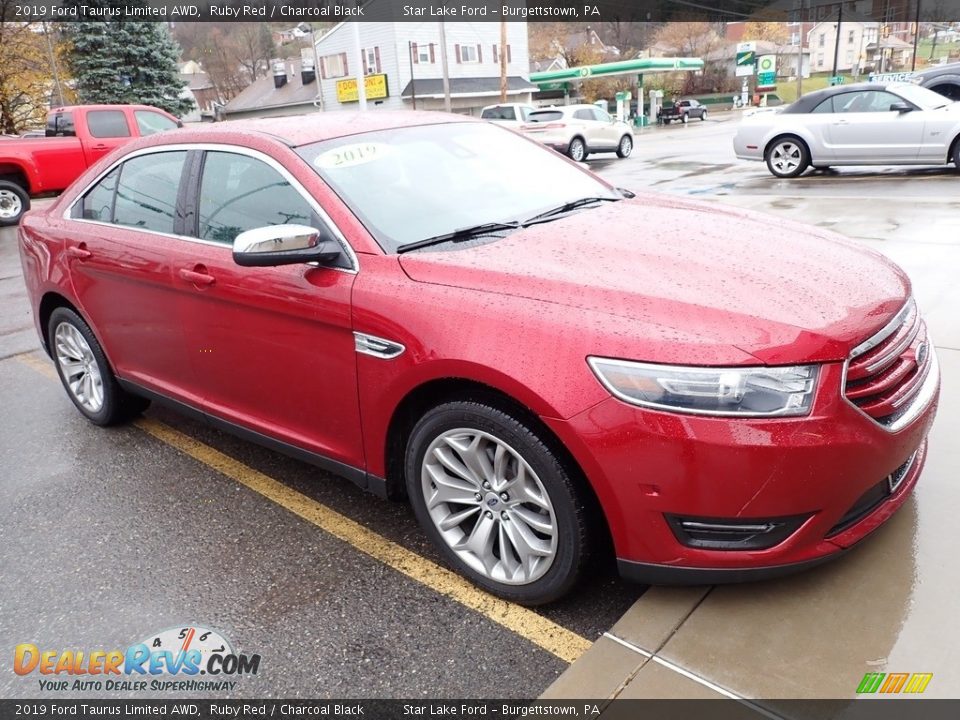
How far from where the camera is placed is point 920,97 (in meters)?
11.9

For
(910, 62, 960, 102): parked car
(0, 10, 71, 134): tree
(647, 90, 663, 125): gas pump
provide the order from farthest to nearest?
1. (647, 90, 663, 125): gas pump
2. (0, 10, 71, 134): tree
3. (910, 62, 960, 102): parked car

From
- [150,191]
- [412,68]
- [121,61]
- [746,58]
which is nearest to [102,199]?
[150,191]

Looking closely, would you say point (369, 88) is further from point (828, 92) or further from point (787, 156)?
point (828, 92)

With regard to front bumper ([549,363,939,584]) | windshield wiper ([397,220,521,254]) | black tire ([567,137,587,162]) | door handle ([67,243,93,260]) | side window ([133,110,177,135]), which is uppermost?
side window ([133,110,177,135])

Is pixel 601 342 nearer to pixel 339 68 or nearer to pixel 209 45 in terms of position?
pixel 339 68

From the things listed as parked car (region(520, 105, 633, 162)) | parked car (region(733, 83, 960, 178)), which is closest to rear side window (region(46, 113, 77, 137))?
parked car (region(520, 105, 633, 162))

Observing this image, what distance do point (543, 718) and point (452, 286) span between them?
1.36 m

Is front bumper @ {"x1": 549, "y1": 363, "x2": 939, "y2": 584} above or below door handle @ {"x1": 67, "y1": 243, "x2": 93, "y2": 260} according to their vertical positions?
below

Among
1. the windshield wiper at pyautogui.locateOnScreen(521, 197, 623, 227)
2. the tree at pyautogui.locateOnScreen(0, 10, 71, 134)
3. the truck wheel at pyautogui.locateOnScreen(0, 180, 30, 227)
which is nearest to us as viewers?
the windshield wiper at pyautogui.locateOnScreen(521, 197, 623, 227)

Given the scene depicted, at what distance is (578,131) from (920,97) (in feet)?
34.7

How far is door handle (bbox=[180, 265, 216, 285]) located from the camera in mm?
3322

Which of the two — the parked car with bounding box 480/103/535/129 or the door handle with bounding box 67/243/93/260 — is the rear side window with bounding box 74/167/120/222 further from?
the parked car with bounding box 480/103/535/129

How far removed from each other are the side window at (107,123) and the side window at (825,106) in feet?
42.1

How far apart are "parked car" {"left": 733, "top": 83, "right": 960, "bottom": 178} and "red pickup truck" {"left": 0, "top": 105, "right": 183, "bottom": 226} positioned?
10730 mm
